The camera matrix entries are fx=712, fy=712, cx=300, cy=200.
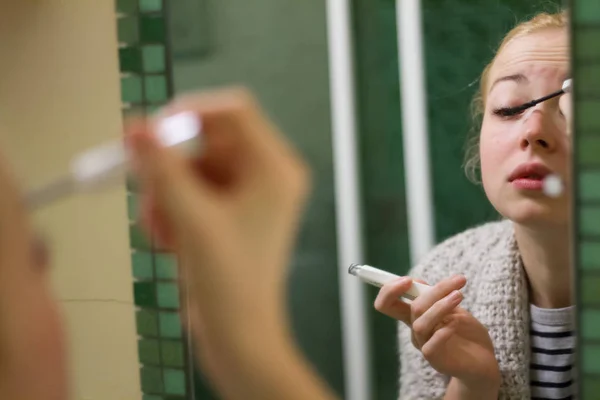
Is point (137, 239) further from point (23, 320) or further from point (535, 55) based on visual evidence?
point (535, 55)

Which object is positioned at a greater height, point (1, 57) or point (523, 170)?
point (1, 57)

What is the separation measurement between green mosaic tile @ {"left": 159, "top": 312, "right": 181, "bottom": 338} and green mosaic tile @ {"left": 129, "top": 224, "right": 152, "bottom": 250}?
61mm

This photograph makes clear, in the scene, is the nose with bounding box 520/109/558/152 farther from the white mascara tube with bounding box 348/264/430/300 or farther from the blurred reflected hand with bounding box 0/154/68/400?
the blurred reflected hand with bounding box 0/154/68/400

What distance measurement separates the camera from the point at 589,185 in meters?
0.48

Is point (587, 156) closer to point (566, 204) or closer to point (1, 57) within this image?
point (566, 204)

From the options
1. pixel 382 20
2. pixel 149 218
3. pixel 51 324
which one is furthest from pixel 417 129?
pixel 51 324

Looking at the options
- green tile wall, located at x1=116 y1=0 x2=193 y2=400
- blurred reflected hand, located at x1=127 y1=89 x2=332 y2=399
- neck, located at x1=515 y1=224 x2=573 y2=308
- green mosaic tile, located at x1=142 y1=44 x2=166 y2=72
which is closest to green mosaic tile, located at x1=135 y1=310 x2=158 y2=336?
green tile wall, located at x1=116 y1=0 x2=193 y2=400

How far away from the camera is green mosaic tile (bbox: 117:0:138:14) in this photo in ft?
1.98

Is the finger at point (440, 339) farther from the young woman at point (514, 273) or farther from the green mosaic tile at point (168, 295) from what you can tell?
the green mosaic tile at point (168, 295)

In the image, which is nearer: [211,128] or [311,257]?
[211,128]

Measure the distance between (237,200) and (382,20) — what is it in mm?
214

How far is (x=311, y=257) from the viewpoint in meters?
0.62

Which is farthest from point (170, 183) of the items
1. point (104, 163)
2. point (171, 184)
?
point (104, 163)

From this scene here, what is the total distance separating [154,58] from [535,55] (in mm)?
308
